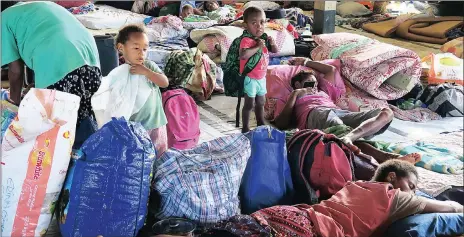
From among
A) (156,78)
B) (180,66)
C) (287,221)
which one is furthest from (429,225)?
(180,66)

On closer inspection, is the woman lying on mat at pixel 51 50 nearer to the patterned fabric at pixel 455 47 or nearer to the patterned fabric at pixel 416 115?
the patterned fabric at pixel 416 115

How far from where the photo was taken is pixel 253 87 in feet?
9.93

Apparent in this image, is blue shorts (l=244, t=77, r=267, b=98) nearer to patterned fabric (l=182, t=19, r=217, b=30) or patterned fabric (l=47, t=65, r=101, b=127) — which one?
patterned fabric (l=47, t=65, r=101, b=127)

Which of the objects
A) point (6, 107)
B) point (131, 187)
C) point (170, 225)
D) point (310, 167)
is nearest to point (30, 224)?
point (131, 187)

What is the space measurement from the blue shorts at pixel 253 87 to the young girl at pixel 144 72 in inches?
31.4

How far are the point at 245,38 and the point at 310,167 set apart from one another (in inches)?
43.0

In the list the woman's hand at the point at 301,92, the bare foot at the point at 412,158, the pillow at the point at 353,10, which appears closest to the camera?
the bare foot at the point at 412,158

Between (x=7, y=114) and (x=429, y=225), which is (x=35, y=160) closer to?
(x=7, y=114)

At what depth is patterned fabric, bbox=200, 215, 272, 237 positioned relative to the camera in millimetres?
1761

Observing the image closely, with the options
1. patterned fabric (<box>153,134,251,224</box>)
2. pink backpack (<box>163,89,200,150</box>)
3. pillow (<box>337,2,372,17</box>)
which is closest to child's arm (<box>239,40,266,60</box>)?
pink backpack (<box>163,89,200,150</box>)

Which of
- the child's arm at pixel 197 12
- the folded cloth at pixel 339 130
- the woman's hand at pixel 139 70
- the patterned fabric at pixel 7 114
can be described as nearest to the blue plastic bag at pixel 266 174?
the woman's hand at pixel 139 70

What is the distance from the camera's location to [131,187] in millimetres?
1788

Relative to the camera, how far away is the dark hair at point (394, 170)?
2062 mm

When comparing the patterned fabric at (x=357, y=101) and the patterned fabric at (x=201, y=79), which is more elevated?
the patterned fabric at (x=201, y=79)
